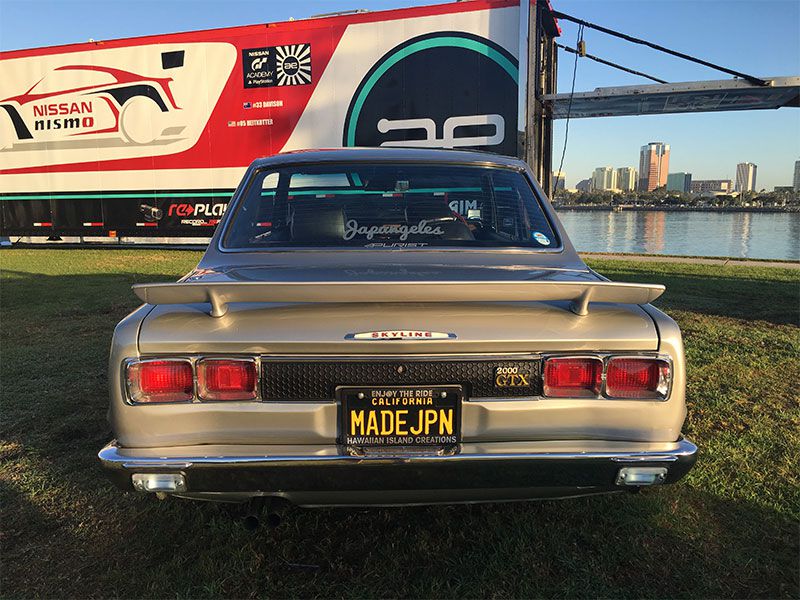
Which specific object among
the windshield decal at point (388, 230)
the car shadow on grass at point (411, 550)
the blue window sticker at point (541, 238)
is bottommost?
the car shadow on grass at point (411, 550)

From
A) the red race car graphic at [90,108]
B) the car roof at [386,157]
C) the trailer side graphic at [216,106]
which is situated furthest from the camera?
the red race car graphic at [90,108]

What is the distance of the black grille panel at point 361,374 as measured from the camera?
1781 mm

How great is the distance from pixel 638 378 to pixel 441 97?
7.10 metres

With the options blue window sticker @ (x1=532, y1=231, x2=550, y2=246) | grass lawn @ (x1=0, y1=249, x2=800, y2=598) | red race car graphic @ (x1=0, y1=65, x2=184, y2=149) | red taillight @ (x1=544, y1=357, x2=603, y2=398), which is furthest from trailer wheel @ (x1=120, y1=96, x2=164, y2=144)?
red taillight @ (x1=544, y1=357, x2=603, y2=398)

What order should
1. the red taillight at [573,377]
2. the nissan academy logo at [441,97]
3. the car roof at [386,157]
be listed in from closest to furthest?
1. the red taillight at [573,377]
2. the car roof at [386,157]
3. the nissan academy logo at [441,97]

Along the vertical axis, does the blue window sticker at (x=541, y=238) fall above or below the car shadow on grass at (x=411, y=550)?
above

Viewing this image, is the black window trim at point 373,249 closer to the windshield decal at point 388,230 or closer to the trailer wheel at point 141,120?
the windshield decal at point 388,230

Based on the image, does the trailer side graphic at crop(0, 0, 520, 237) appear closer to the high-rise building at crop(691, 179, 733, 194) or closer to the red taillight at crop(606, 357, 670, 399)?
the red taillight at crop(606, 357, 670, 399)

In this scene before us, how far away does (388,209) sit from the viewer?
275 cm

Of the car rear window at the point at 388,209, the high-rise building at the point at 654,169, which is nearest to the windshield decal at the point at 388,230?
the car rear window at the point at 388,209

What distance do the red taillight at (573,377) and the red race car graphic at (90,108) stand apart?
10.1 metres

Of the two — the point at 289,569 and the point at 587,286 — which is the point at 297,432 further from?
the point at 587,286

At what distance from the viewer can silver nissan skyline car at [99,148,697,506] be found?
176cm

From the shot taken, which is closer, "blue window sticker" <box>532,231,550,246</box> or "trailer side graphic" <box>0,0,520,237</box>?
"blue window sticker" <box>532,231,550,246</box>
